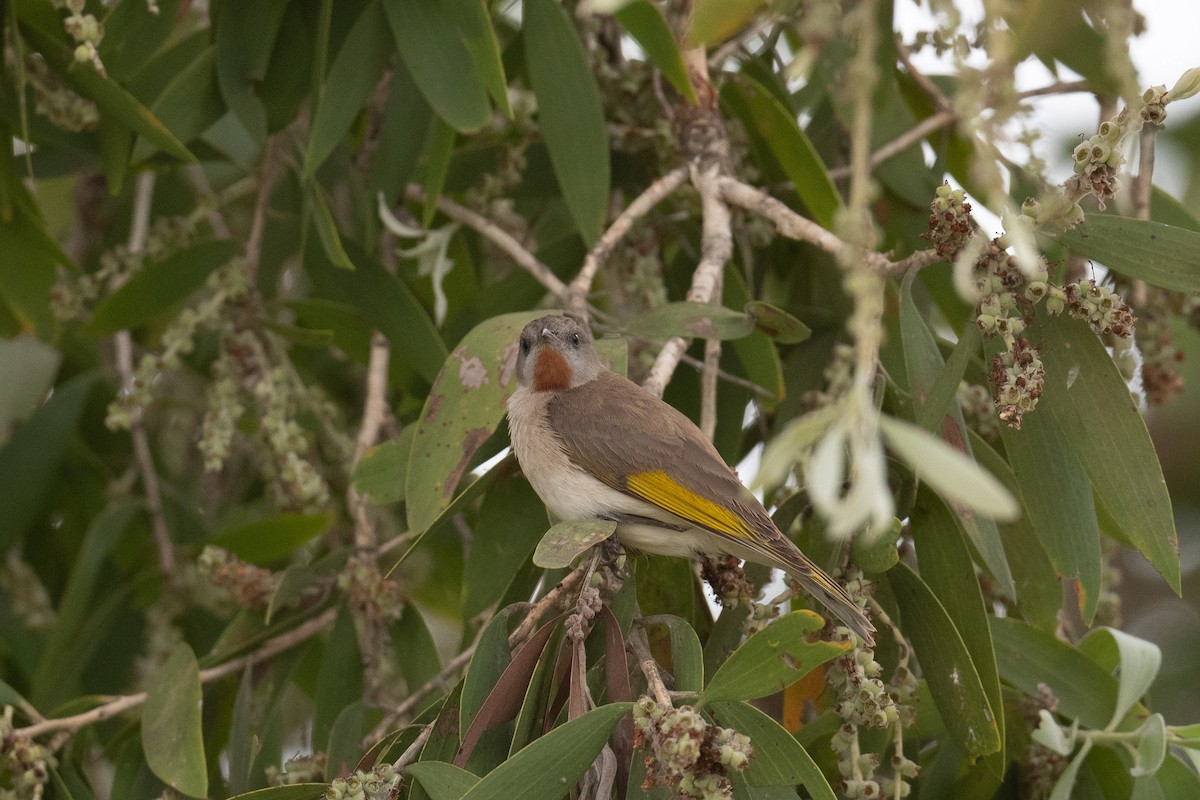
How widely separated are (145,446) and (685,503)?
1799 millimetres

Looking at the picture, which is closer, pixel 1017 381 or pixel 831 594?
pixel 1017 381

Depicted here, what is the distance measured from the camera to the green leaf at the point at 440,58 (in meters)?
2.36

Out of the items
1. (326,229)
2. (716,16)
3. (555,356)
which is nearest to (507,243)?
(555,356)

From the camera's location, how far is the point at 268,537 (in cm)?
295

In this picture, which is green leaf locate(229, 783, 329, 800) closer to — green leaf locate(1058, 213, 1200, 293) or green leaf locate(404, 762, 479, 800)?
green leaf locate(404, 762, 479, 800)

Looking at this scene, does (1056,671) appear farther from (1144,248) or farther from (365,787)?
(365,787)

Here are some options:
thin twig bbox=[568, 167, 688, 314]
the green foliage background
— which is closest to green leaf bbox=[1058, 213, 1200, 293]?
the green foliage background

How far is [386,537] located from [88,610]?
0.81 meters

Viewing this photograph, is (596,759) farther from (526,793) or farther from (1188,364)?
(1188,364)

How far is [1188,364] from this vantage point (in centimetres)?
511

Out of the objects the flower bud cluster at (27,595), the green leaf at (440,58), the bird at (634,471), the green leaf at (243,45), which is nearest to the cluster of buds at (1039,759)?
the bird at (634,471)

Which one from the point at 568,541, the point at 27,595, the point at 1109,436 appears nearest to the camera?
the point at 568,541

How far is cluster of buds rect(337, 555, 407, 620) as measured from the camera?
2.50 meters

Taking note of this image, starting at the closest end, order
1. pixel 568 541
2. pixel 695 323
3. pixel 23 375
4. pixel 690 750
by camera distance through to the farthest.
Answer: pixel 690 750 → pixel 568 541 → pixel 695 323 → pixel 23 375
